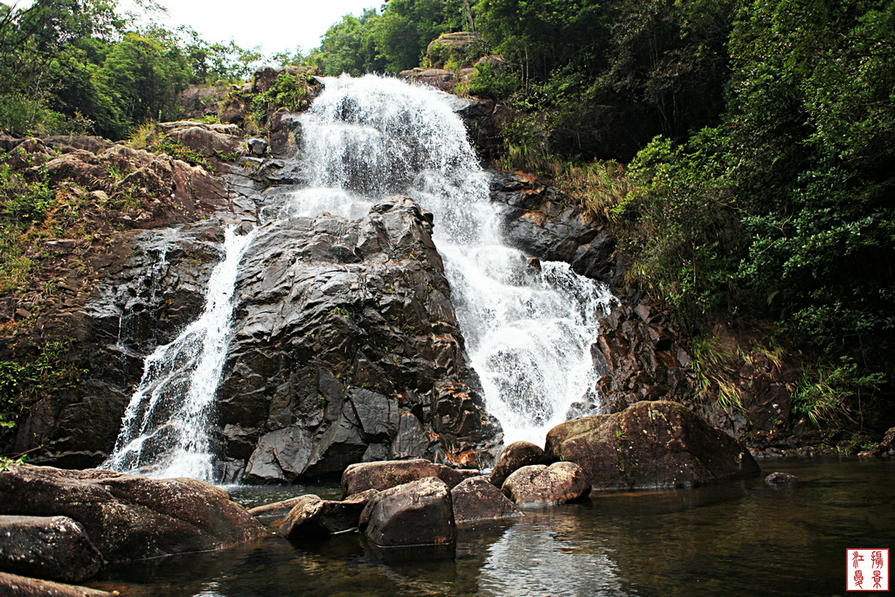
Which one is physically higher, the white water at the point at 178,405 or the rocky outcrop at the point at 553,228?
the rocky outcrop at the point at 553,228

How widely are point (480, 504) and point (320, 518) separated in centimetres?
191

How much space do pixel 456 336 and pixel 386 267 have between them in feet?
7.38

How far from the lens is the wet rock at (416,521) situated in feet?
16.7

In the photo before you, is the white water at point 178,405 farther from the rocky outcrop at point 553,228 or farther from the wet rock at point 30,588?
the rocky outcrop at point 553,228

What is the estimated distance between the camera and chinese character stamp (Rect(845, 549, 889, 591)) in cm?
319

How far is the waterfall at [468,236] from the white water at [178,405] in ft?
18.5

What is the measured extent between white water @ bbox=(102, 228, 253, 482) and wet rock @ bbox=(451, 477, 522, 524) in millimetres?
5300

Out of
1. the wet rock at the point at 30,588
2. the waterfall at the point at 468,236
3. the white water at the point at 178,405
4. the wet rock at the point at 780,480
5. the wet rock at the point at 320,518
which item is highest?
the waterfall at the point at 468,236

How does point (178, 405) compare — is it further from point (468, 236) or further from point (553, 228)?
point (553, 228)

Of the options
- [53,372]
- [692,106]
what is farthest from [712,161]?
[53,372]

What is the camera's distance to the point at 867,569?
11.4 ft

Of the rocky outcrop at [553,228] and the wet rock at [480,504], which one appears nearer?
the wet rock at [480,504]

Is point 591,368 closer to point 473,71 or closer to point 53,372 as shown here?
point 53,372

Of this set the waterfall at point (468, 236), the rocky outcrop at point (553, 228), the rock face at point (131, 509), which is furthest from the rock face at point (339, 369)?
the rocky outcrop at point (553, 228)
